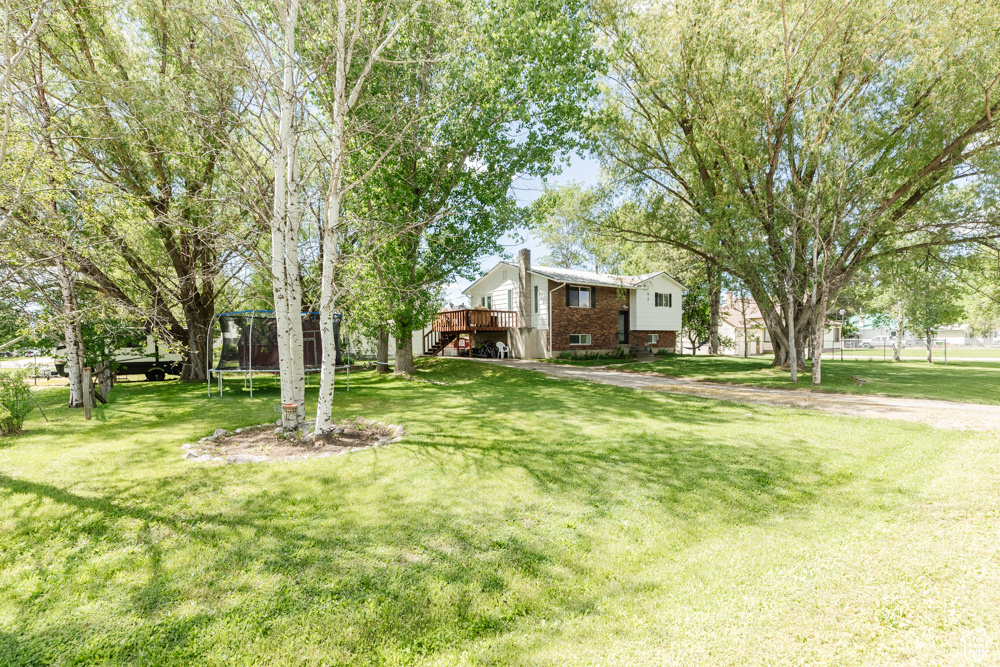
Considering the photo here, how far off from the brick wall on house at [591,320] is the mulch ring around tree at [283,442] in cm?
1824

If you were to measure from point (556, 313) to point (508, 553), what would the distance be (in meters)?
22.0

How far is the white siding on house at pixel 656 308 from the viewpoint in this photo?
29.5m

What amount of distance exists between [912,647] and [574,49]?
1510 centimetres

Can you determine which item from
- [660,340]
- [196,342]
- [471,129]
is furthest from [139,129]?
[660,340]

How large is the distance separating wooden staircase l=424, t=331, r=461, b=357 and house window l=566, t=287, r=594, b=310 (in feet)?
22.7

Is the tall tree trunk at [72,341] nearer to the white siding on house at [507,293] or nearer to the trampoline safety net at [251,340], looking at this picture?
the trampoline safety net at [251,340]

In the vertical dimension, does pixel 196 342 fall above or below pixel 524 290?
below

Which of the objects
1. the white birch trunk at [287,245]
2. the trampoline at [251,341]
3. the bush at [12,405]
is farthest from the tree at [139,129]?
the bush at [12,405]

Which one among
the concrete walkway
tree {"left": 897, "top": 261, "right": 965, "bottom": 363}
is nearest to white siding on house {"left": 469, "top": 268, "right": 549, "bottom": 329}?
the concrete walkway

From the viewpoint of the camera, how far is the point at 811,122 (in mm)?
13742

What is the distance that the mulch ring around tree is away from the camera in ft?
20.0

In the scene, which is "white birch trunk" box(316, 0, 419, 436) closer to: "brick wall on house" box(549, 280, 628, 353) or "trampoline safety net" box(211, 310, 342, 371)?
"trampoline safety net" box(211, 310, 342, 371)

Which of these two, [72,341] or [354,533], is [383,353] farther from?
[354,533]

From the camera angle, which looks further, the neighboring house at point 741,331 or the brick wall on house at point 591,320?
the neighboring house at point 741,331
